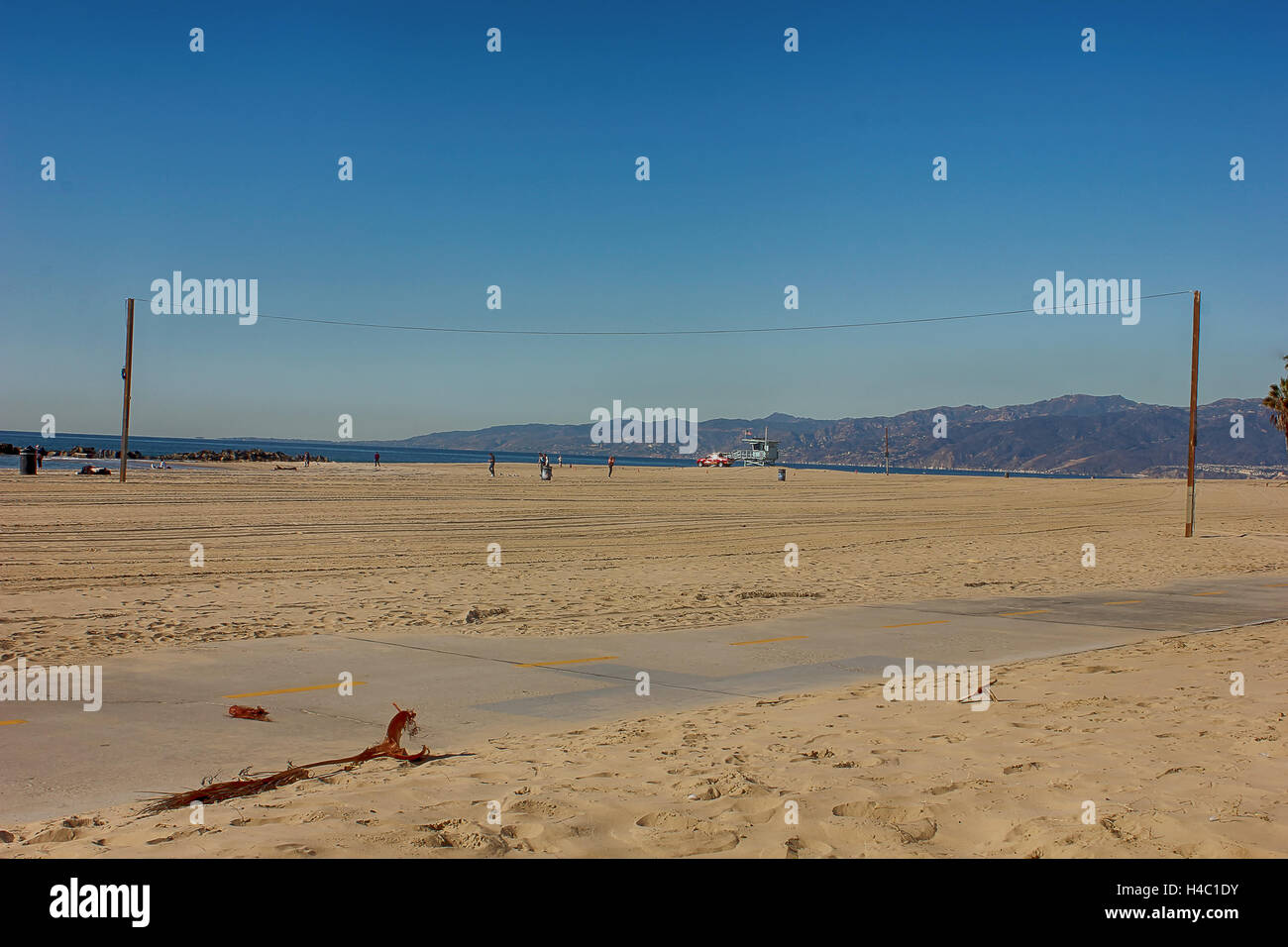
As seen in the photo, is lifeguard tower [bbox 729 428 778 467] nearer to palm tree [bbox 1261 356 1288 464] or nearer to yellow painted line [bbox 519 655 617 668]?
palm tree [bbox 1261 356 1288 464]

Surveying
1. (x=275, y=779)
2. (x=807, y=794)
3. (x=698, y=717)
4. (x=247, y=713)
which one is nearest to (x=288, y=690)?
(x=247, y=713)

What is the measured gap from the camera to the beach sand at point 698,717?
4613mm

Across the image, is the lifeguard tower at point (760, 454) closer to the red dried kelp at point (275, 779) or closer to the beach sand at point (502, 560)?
the beach sand at point (502, 560)

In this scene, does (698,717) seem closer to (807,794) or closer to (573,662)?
(807,794)

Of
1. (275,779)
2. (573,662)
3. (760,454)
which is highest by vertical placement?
(760,454)

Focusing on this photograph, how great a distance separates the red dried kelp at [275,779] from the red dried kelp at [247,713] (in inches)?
44.1

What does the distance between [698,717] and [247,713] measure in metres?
3.28

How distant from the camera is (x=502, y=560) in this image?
18.6 m

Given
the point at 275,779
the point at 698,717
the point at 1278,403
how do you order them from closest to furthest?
the point at 275,779
the point at 698,717
the point at 1278,403

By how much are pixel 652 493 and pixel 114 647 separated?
38018mm

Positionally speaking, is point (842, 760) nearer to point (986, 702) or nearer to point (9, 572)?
point (986, 702)

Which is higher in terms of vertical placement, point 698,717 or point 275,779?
point 275,779

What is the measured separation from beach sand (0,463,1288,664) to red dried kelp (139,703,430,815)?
4582 millimetres

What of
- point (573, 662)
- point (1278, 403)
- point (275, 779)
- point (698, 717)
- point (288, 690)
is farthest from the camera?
point (1278, 403)
